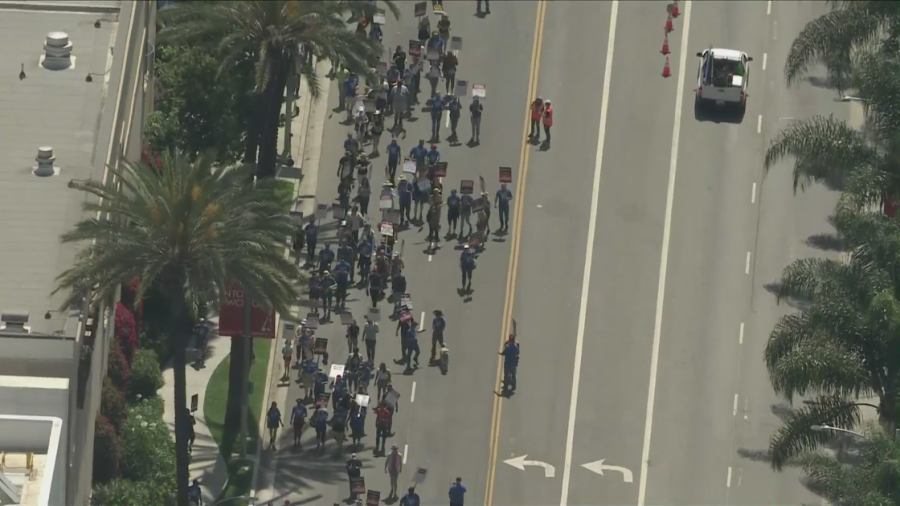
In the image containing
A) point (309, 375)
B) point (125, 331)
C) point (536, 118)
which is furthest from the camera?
point (536, 118)

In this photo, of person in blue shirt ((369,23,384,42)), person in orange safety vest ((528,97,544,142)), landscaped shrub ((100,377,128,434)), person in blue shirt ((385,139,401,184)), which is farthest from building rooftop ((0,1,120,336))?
person in orange safety vest ((528,97,544,142))

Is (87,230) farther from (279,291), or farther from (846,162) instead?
(846,162)

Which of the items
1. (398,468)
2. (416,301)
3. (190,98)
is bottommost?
(398,468)

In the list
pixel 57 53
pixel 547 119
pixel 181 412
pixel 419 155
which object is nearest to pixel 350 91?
pixel 419 155

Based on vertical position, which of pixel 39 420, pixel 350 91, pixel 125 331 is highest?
pixel 350 91

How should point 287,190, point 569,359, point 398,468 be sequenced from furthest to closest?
1. point 287,190
2. point 569,359
3. point 398,468

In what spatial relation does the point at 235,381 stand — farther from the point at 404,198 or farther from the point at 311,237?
the point at 404,198

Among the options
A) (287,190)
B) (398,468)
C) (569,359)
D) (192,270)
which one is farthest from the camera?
(287,190)

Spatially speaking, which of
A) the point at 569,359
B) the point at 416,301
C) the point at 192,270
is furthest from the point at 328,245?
the point at 192,270
